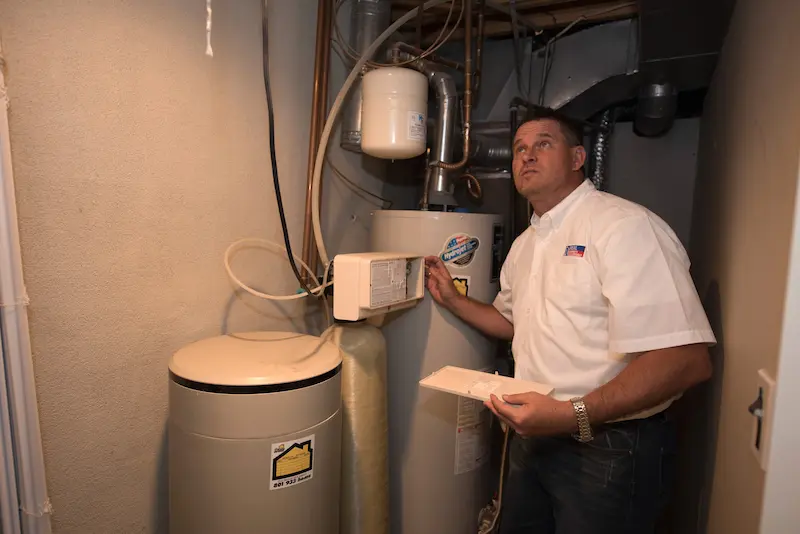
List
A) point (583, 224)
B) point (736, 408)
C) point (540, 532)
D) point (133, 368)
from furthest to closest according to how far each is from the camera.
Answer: point (540, 532) → point (583, 224) → point (133, 368) → point (736, 408)

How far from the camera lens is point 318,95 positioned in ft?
5.61

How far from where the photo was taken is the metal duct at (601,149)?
2330 millimetres

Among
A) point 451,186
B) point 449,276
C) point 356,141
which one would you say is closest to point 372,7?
point 356,141

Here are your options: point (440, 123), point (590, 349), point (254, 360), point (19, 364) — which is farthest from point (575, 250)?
point (19, 364)

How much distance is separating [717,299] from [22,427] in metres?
1.75

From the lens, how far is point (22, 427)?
40.4 inches

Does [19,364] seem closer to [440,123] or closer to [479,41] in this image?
[440,123]

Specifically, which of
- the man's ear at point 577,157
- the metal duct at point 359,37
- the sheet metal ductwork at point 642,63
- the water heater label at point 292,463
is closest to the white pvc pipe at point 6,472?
the water heater label at point 292,463

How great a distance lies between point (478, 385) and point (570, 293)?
350mm

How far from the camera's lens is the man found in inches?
47.5

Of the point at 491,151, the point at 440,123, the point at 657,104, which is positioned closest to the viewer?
the point at 440,123

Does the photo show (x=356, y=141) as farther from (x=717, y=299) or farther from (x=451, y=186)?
(x=717, y=299)

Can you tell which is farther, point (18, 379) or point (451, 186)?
point (451, 186)

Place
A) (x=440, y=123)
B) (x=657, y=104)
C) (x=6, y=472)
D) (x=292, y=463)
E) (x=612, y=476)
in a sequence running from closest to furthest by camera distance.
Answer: (x=6, y=472) < (x=292, y=463) < (x=612, y=476) < (x=440, y=123) < (x=657, y=104)
